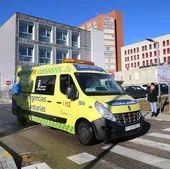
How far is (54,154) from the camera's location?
7.72 metres

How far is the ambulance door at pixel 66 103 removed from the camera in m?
9.03

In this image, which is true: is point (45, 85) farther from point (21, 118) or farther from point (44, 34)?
point (44, 34)

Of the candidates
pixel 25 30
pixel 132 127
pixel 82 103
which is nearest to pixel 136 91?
pixel 25 30

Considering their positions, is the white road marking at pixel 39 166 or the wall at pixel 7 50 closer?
the white road marking at pixel 39 166

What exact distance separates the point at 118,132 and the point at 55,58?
35895 mm

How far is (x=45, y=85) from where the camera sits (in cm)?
1078

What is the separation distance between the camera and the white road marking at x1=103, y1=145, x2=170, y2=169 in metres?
6.57

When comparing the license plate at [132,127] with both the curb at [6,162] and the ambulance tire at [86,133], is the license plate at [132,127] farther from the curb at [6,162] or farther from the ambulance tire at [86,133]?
the curb at [6,162]

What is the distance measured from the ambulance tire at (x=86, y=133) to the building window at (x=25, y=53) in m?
32.4

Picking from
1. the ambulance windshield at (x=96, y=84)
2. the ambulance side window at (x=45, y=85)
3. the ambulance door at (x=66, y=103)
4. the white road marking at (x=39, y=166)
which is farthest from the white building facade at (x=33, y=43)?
the white road marking at (x=39, y=166)

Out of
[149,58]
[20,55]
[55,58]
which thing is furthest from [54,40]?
[149,58]

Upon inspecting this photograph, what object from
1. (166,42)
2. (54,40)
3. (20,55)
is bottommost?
(20,55)

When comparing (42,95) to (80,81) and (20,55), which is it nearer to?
(80,81)

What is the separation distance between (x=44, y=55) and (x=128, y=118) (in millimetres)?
34828
